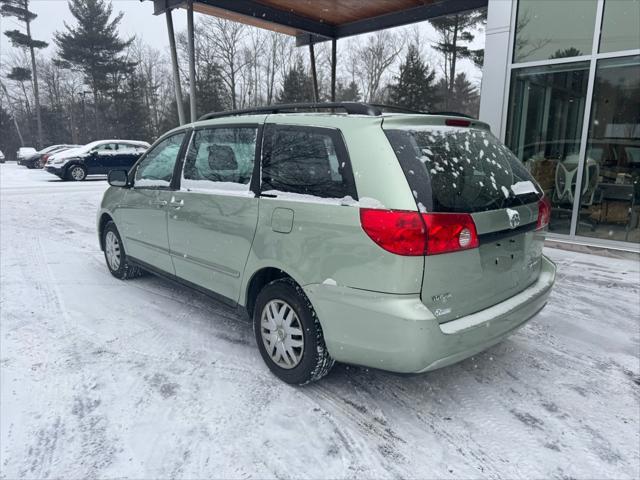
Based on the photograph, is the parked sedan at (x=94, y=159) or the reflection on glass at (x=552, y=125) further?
the parked sedan at (x=94, y=159)

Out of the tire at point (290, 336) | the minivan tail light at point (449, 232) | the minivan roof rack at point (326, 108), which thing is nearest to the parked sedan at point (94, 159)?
the minivan roof rack at point (326, 108)

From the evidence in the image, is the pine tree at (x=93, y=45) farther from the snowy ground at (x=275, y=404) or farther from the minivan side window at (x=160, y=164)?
the snowy ground at (x=275, y=404)

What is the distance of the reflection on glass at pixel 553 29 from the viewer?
6926 millimetres

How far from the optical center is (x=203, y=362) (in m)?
3.24

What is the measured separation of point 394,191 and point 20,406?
257cm

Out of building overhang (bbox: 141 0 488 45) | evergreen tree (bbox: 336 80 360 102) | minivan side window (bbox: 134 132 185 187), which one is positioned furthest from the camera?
evergreen tree (bbox: 336 80 360 102)

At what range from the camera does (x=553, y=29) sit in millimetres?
7238

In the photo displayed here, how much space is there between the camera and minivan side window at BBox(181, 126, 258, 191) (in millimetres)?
3211

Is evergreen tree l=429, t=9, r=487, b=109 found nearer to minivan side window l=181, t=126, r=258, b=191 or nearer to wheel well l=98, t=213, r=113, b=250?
wheel well l=98, t=213, r=113, b=250

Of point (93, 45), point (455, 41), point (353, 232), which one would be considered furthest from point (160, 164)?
point (93, 45)

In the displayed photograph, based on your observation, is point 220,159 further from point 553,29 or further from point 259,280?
point 553,29

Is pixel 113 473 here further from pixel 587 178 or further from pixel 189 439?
pixel 587 178

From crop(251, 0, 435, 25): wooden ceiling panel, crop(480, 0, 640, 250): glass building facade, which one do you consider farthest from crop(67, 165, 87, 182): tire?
crop(480, 0, 640, 250): glass building facade

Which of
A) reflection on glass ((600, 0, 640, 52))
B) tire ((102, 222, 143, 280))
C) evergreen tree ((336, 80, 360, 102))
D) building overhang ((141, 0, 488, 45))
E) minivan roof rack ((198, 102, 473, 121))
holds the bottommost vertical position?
tire ((102, 222, 143, 280))
